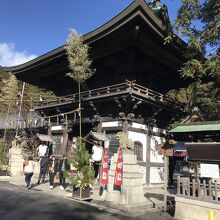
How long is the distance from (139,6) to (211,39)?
3633 millimetres

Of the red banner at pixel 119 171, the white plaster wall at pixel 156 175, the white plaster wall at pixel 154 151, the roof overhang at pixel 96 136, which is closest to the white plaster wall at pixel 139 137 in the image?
the white plaster wall at pixel 154 151

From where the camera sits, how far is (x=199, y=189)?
977cm

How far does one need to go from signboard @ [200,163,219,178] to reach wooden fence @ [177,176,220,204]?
29cm

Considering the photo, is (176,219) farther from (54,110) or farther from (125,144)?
(54,110)

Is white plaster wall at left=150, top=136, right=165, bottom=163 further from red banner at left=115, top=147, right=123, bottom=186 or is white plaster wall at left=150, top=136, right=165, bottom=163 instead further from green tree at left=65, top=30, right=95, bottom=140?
red banner at left=115, top=147, right=123, bottom=186

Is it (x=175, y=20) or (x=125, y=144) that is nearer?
(x=125, y=144)

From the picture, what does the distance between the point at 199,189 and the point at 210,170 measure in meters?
0.76

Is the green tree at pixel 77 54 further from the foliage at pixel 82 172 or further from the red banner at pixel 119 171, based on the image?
the red banner at pixel 119 171

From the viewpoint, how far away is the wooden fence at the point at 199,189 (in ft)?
31.3

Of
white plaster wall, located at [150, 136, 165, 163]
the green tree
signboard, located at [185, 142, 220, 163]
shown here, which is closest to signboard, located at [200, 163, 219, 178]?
signboard, located at [185, 142, 220, 163]

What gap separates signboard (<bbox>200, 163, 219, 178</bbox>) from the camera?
9.99 metres

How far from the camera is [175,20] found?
13805mm

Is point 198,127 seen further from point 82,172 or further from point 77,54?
point 77,54

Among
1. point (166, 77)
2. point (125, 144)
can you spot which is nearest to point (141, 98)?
point (166, 77)
